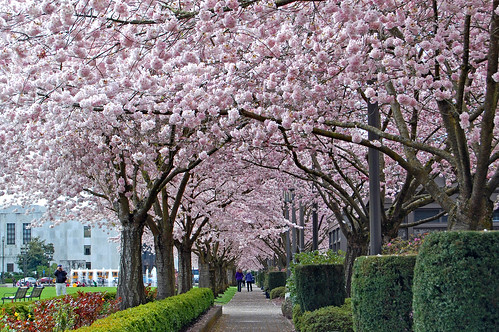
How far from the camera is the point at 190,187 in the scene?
18672mm

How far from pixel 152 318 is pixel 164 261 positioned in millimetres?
6283

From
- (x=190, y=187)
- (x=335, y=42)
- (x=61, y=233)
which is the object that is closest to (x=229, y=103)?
(x=335, y=42)

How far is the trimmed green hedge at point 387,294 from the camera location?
721 cm

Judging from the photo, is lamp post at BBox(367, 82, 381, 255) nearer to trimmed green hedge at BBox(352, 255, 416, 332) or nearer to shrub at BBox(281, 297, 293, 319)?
trimmed green hedge at BBox(352, 255, 416, 332)

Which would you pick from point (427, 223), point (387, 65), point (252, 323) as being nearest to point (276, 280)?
point (427, 223)

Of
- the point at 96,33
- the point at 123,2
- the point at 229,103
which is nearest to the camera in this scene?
the point at 123,2

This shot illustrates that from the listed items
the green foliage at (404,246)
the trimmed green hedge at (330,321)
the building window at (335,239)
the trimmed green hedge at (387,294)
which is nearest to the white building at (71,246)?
the building window at (335,239)

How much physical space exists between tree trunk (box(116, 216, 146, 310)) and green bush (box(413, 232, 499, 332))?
785 centimetres

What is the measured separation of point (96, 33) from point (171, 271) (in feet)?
33.8

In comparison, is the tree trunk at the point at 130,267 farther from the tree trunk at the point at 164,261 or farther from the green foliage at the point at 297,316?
the green foliage at the point at 297,316

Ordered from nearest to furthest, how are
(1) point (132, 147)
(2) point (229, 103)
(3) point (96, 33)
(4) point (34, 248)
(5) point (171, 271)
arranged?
(3) point (96, 33), (2) point (229, 103), (1) point (132, 147), (5) point (171, 271), (4) point (34, 248)

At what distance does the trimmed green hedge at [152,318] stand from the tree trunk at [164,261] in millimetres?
721

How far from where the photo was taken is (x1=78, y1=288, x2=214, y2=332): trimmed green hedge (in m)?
7.79

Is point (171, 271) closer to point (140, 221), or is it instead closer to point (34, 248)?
point (140, 221)
